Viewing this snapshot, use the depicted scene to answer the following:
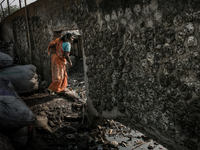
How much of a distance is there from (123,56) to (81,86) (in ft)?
10.5

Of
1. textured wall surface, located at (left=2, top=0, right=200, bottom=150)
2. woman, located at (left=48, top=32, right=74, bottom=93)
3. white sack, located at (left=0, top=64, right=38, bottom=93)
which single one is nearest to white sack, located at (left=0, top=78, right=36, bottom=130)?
textured wall surface, located at (left=2, top=0, right=200, bottom=150)

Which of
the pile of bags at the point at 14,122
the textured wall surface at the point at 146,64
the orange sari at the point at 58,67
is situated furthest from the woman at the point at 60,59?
the pile of bags at the point at 14,122

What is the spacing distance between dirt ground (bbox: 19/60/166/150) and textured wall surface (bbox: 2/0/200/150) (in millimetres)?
414

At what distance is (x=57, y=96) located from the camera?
14.6 ft

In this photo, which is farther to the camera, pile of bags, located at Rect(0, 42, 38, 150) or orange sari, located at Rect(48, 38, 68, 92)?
orange sari, located at Rect(48, 38, 68, 92)

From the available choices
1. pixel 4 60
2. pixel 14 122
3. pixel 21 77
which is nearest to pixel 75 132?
pixel 14 122

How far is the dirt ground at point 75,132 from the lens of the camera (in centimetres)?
271

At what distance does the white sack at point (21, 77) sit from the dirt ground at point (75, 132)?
16.8 inches

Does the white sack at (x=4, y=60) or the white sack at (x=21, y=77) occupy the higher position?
the white sack at (x=4, y=60)

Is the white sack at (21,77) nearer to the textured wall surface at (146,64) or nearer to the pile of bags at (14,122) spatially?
the pile of bags at (14,122)

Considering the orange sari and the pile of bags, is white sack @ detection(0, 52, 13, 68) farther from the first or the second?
the pile of bags

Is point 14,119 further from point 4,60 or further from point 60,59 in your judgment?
point 60,59

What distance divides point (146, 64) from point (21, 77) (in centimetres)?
284

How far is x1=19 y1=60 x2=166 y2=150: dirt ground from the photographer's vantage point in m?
2.71
